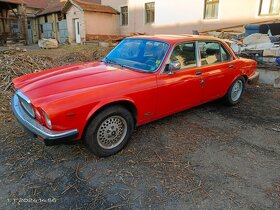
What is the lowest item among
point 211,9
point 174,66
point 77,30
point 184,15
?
point 174,66

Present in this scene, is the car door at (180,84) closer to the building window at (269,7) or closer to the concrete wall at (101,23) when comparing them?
the building window at (269,7)

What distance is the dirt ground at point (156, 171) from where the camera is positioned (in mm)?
2619

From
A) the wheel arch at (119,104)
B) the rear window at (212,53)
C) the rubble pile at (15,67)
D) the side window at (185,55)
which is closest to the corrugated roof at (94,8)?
the rubble pile at (15,67)

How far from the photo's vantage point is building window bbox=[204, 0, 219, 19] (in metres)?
14.8

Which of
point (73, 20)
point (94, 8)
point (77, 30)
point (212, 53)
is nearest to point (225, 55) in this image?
point (212, 53)

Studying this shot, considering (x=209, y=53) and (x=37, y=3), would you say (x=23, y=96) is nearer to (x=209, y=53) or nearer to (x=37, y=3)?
(x=209, y=53)

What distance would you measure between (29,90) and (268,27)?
406 inches

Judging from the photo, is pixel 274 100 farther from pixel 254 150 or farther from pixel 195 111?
pixel 254 150

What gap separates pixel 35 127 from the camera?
2.92 meters

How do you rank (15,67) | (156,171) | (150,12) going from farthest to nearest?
(150,12) → (15,67) → (156,171)

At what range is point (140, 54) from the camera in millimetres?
4070

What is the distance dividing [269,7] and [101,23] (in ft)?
47.7

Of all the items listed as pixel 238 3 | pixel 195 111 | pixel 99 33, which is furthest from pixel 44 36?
pixel 195 111

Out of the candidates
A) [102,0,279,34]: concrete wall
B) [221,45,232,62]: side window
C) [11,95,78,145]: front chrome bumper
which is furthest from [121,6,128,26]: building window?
[11,95,78,145]: front chrome bumper
